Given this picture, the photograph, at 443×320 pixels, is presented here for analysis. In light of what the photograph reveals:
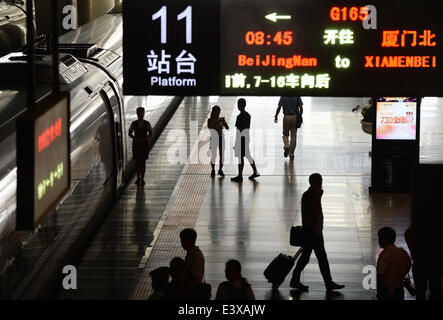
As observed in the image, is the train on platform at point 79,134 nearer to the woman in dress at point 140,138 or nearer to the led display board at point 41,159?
the woman in dress at point 140,138

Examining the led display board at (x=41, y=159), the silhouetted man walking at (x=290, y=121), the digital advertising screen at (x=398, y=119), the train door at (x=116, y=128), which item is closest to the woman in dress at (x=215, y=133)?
the silhouetted man walking at (x=290, y=121)

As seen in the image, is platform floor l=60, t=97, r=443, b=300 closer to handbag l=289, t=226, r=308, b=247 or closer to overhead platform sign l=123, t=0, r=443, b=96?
handbag l=289, t=226, r=308, b=247

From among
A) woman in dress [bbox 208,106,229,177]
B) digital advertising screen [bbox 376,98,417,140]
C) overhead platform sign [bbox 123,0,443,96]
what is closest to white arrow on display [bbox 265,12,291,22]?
overhead platform sign [bbox 123,0,443,96]

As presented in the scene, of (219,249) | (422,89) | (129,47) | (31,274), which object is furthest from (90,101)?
(422,89)

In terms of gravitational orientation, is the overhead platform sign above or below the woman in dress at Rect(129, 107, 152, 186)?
above

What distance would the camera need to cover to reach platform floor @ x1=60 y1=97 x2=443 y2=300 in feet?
41.1

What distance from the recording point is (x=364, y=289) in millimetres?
11938

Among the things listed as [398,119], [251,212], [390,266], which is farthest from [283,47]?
[398,119]

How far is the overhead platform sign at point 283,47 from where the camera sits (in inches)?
364

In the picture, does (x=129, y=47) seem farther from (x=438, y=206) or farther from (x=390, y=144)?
(x=390, y=144)

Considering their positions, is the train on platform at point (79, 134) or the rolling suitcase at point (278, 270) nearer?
the train on platform at point (79, 134)

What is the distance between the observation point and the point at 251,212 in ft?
51.0

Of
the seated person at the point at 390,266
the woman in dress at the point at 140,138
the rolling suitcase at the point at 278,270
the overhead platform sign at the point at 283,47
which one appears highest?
the overhead platform sign at the point at 283,47

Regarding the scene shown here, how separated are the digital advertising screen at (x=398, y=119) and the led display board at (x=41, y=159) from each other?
→ 953 centimetres
